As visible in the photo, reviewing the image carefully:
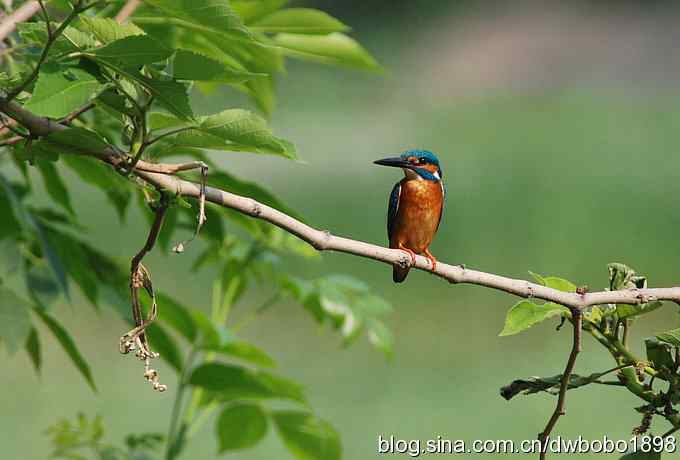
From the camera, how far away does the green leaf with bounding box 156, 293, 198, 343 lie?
97 cm

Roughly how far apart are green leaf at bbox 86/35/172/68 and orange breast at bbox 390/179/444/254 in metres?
0.74

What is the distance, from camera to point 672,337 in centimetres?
53

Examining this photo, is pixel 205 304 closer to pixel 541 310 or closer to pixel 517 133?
pixel 517 133

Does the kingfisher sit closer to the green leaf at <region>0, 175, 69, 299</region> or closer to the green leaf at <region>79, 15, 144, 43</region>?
the green leaf at <region>0, 175, 69, 299</region>

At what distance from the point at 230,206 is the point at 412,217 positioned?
0.72 metres

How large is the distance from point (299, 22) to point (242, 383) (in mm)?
365

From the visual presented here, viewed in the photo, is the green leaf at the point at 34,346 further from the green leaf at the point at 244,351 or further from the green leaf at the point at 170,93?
the green leaf at the point at 170,93

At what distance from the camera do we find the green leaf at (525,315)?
0.53m

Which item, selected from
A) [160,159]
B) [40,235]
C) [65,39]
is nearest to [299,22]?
[160,159]

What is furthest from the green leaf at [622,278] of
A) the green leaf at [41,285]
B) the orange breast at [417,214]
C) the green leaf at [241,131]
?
the orange breast at [417,214]

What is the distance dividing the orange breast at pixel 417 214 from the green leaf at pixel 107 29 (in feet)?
2.37

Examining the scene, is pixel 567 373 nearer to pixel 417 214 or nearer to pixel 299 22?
pixel 299 22

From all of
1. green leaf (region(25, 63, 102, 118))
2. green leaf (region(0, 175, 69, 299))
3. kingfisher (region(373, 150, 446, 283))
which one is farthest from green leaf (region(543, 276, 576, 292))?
kingfisher (region(373, 150, 446, 283))

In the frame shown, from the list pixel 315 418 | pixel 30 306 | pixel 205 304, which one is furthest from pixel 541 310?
pixel 205 304
